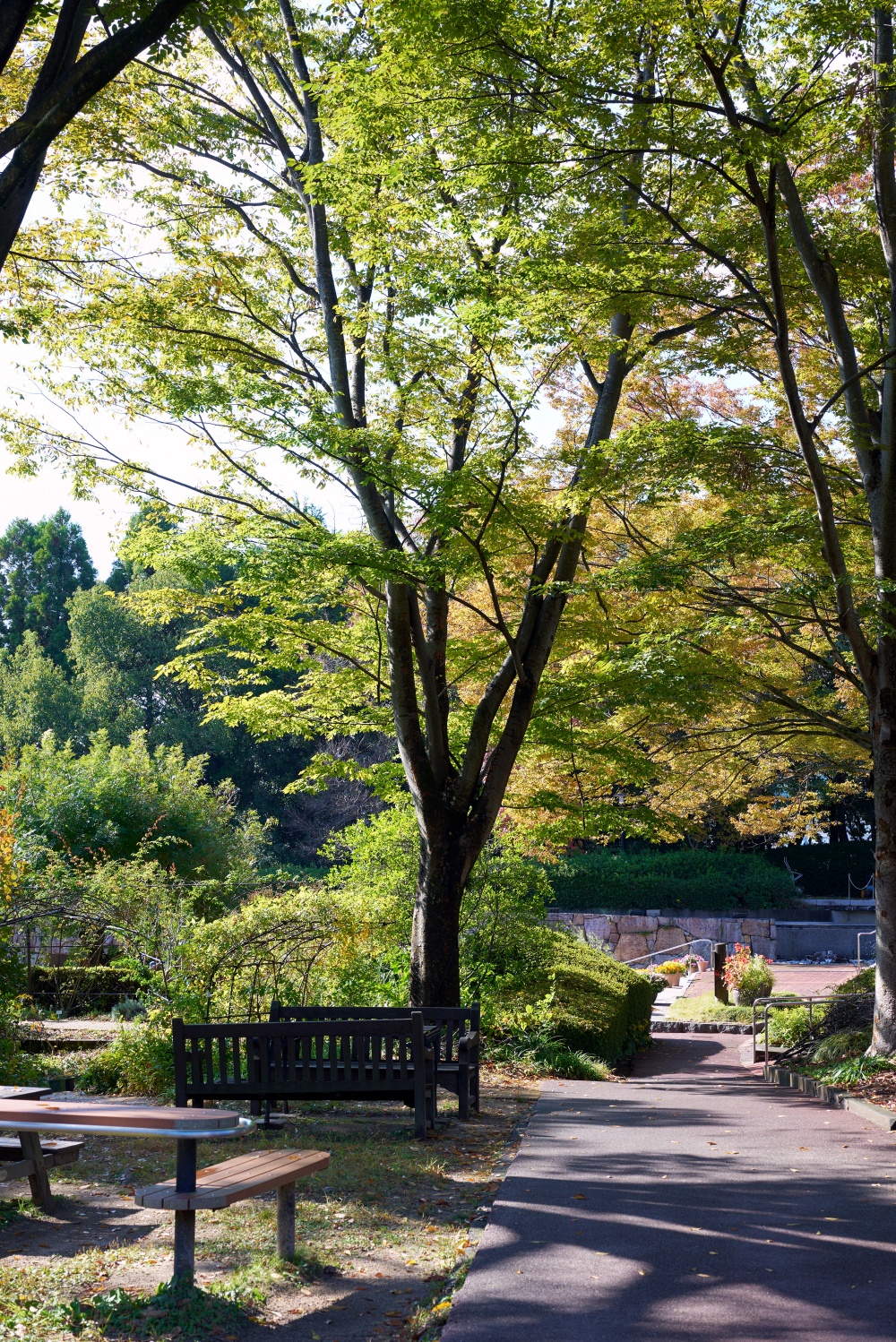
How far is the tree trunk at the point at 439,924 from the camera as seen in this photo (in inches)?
412

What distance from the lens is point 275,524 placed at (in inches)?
439

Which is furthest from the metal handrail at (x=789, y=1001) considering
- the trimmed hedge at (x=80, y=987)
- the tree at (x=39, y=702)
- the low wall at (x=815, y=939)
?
the tree at (x=39, y=702)

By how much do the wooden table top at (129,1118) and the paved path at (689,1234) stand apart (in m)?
1.15

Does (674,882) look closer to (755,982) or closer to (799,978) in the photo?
(799,978)

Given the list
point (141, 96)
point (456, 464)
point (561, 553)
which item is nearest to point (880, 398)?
point (561, 553)

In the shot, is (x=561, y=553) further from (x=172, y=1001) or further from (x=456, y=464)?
(x=172, y=1001)

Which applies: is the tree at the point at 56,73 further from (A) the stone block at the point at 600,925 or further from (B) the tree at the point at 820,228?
(A) the stone block at the point at 600,925

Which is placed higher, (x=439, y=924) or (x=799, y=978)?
(x=439, y=924)

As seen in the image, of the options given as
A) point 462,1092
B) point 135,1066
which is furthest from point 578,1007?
point 135,1066

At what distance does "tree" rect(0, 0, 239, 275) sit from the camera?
484 centimetres

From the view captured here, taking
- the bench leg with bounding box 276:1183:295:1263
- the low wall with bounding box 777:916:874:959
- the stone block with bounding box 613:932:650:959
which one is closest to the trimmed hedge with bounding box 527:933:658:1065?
the bench leg with bounding box 276:1183:295:1263

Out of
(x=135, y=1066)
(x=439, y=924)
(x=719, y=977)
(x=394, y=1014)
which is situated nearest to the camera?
(x=394, y=1014)

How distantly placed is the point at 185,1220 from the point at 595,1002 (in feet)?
31.3

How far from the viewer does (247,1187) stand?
4262 millimetres
